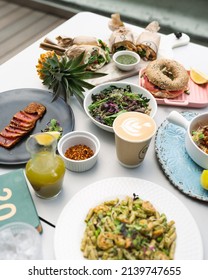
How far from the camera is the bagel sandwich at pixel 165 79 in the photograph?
161cm

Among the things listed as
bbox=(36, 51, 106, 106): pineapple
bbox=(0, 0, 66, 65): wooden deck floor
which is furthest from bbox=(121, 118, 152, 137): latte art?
bbox=(0, 0, 66, 65): wooden deck floor

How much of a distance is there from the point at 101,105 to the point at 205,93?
0.54 meters

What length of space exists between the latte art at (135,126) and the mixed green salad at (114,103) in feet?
0.52

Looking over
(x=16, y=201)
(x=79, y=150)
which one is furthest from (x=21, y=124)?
(x=16, y=201)

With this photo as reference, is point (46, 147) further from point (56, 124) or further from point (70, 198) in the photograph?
point (56, 124)

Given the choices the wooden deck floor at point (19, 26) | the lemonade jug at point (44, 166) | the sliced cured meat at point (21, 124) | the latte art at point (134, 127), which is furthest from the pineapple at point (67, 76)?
the wooden deck floor at point (19, 26)

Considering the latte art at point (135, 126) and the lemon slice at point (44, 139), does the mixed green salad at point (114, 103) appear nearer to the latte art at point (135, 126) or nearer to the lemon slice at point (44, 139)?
the latte art at point (135, 126)

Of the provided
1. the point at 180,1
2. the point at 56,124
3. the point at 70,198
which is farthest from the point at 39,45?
the point at 180,1

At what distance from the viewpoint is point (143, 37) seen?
1.89m

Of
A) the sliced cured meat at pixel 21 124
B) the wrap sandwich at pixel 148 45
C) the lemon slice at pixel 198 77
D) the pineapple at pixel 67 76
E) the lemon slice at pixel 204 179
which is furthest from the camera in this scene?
the wrap sandwich at pixel 148 45

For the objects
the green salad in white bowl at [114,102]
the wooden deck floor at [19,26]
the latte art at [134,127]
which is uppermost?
the latte art at [134,127]

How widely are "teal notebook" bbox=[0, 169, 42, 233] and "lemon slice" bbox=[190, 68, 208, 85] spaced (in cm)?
99

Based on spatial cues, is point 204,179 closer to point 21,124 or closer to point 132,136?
point 132,136

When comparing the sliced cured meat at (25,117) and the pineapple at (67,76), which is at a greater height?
the pineapple at (67,76)
